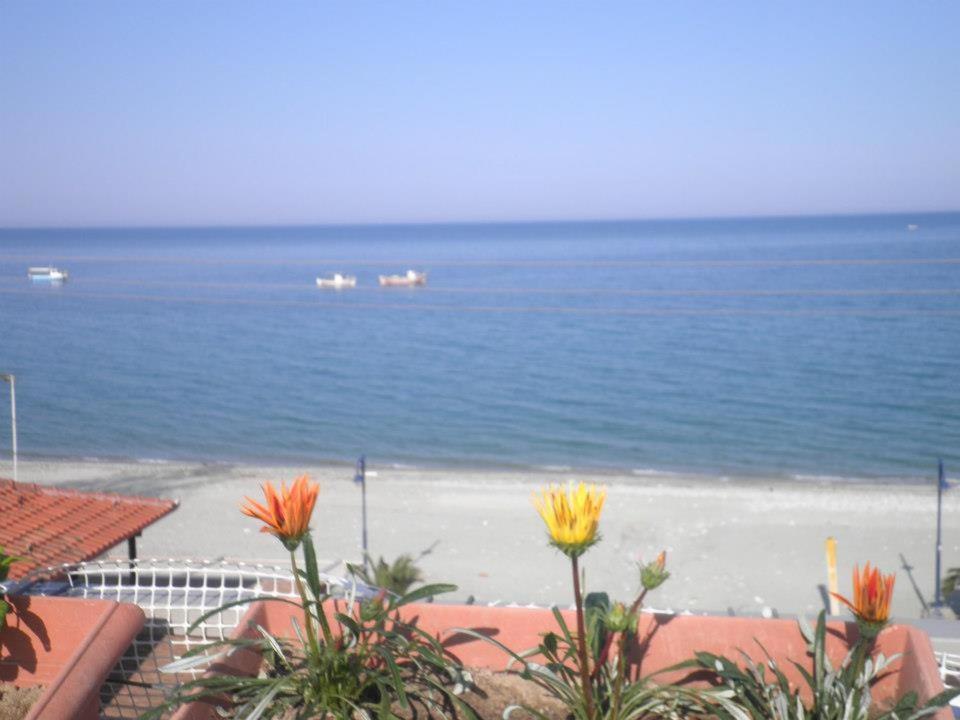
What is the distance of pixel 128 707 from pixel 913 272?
178 ft

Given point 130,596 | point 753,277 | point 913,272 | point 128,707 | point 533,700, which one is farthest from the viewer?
point 753,277

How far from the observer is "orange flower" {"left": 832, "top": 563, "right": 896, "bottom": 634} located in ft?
7.61

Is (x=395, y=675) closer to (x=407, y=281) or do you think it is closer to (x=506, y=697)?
(x=506, y=697)

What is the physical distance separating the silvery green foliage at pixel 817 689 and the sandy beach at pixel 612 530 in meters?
8.56

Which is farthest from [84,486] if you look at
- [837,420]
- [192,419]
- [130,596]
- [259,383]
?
[837,420]

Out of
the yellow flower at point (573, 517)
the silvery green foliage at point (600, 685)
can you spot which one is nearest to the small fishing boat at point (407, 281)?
the silvery green foliage at point (600, 685)

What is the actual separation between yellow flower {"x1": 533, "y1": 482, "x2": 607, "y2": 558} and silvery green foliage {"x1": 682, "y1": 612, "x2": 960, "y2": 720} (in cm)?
54

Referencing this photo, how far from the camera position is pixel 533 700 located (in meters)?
2.69

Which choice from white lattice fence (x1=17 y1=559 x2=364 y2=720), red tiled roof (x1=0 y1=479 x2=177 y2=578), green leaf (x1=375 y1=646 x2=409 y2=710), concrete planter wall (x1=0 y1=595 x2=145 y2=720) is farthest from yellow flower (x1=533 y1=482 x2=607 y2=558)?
red tiled roof (x1=0 y1=479 x2=177 y2=578)

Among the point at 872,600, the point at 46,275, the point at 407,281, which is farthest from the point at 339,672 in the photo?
the point at 407,281

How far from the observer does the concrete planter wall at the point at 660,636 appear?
258 cm

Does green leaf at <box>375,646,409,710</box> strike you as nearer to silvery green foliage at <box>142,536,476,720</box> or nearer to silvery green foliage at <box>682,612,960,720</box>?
silvery green foliage at <box>142,536,476,720</box>

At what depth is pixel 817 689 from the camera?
242cm

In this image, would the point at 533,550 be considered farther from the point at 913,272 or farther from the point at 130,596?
the point at 913,272
